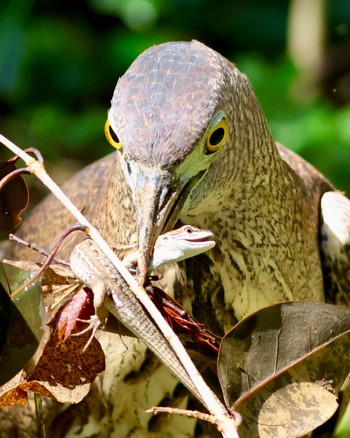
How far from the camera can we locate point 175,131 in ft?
7.48

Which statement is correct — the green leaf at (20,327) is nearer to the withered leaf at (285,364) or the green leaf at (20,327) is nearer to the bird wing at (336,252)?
the withered leaf at (285,364)

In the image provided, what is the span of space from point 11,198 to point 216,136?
44 centimetres

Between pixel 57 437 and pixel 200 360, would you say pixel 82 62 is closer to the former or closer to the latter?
pixel 57 437

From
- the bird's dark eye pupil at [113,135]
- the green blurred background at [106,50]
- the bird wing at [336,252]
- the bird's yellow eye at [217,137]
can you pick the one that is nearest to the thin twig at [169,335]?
the bird's dark eye pupil at [113,135]

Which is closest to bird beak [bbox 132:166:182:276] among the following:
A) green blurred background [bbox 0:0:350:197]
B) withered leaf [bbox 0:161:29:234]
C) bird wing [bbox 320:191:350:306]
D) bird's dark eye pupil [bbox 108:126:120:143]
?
bird's dark eye pupil [bbox 108:126:120:143]

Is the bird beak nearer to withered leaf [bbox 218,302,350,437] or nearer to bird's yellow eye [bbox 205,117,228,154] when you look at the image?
bird's yellow eye [bbox 205,117,228,154]

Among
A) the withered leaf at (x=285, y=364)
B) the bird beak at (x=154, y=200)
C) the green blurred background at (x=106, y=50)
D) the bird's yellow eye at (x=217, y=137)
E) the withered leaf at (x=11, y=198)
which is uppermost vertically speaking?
the green blurred background at (x=106, y=50)

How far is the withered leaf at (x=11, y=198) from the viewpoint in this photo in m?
2.28

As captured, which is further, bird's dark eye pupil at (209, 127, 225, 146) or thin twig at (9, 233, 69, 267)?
bird's dark eye pupil at (209, 127, 225, 146)

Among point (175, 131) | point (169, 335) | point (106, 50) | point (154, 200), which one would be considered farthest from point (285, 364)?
point (106, 50)

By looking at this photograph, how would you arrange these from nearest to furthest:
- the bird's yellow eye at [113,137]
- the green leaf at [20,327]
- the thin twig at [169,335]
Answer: the thin twig at [169,335], the green leaf at [20,327], the bird's yellow eye at [113,137]

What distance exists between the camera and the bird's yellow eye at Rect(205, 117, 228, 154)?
238 cm

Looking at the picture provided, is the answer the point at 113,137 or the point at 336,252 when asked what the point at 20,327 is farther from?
the point at 336,252

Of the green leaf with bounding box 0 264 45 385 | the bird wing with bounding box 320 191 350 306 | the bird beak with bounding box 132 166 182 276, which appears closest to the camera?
the green leaf with bounding box 0 264 45 385
